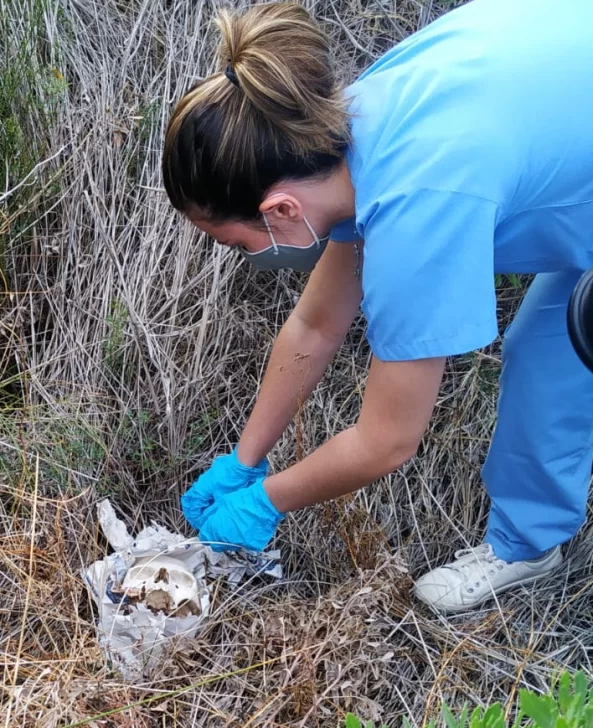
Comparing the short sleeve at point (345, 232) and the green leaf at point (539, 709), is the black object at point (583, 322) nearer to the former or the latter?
the green leaf at point (539, 709)

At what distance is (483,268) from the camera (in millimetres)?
1076

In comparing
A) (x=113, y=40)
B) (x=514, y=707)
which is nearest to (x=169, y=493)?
(x=514, y=707)

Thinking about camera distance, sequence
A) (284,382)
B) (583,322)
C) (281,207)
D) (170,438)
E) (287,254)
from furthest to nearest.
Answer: (170,438)
(284,382)
(287,254)
(281,207)
(583,322)

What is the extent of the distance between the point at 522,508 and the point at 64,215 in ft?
4.98

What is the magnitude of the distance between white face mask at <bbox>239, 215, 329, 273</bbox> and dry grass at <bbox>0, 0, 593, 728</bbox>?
657 millimetres

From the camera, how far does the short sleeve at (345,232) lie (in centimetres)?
134

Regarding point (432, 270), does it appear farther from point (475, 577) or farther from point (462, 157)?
point (475, 577)

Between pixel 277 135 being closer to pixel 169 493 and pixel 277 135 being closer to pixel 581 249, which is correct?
pixel 581 249

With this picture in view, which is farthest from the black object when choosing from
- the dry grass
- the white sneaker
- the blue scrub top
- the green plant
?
the white sneaker

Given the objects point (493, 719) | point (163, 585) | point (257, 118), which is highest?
point (257, 118)

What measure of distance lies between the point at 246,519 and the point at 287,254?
0.59 meters

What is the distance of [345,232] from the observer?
4.46 ft

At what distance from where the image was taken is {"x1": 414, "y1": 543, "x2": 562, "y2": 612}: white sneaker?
67.7 inches

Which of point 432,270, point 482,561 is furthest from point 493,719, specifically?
point 482,561
